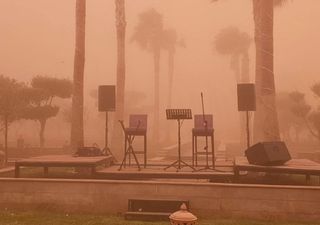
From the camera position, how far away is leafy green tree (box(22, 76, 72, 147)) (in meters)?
22.4

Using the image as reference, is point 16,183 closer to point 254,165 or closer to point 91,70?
point 254,165

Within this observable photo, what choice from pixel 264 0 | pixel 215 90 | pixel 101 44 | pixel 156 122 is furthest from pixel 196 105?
pixel 264 0

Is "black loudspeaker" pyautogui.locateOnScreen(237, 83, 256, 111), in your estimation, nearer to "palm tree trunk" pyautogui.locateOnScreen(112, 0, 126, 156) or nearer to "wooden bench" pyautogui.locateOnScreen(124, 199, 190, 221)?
"wooden bench" pyautogui.locateOnScreen(124, 199, 190, 221)

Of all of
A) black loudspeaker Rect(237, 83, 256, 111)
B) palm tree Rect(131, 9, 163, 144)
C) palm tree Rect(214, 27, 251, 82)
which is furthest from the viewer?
palm tree Rect(131, 9, 163, 144)

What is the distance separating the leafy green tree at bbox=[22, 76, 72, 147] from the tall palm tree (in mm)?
13762

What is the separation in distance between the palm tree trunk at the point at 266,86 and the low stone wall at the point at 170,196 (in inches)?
140

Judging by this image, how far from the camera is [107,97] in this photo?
11.6 metres

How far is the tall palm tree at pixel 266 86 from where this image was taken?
1115 cm

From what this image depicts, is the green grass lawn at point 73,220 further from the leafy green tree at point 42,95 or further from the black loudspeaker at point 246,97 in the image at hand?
the leafy green tree at point 42,95

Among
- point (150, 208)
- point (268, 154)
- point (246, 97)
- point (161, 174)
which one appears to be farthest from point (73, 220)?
point (246, 97)

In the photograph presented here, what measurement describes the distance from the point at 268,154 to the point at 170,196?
2031 millimetres

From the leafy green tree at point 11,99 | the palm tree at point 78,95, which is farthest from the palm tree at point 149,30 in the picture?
the palm tree at point 78,95

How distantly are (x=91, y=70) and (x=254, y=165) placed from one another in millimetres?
129545

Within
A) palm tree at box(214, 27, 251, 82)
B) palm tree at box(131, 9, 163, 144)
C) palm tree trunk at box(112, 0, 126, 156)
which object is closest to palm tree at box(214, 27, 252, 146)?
palm tree at box(214, 27, 251, 82)
